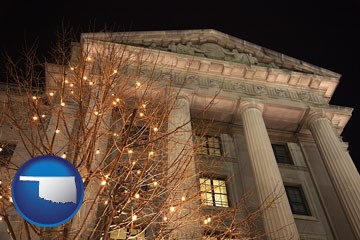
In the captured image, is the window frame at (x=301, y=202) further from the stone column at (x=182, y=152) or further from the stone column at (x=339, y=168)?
the stone column at (x=182, y=152)

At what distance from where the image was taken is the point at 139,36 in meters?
23.7

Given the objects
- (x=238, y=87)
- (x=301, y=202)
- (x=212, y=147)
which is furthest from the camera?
(x=238, y=87)

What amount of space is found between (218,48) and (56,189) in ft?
73.5

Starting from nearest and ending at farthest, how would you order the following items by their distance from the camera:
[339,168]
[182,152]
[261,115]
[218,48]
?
[182,152] < [339,168] < [261,115] < [218,48]

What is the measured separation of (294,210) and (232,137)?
6.14 metres

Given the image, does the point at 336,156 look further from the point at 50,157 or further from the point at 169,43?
the point at 50,157

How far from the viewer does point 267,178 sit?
1730 centimetres

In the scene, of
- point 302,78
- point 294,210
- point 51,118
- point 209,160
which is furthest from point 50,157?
point 302,78

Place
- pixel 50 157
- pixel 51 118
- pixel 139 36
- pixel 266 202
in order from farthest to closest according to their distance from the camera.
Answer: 1. pixel 139 36
2. pixel 51 118
3. pixel 266 202
4. pixel 50 157

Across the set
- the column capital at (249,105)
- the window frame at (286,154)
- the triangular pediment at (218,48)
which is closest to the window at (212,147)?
the column capital at (249,105)

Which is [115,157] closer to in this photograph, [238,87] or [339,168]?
[339,168]

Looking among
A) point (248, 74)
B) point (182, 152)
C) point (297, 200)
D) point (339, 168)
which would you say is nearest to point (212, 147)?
point (248, 74)

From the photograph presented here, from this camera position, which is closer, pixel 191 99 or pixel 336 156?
pixel 336 156

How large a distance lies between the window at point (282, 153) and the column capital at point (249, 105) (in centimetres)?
385
